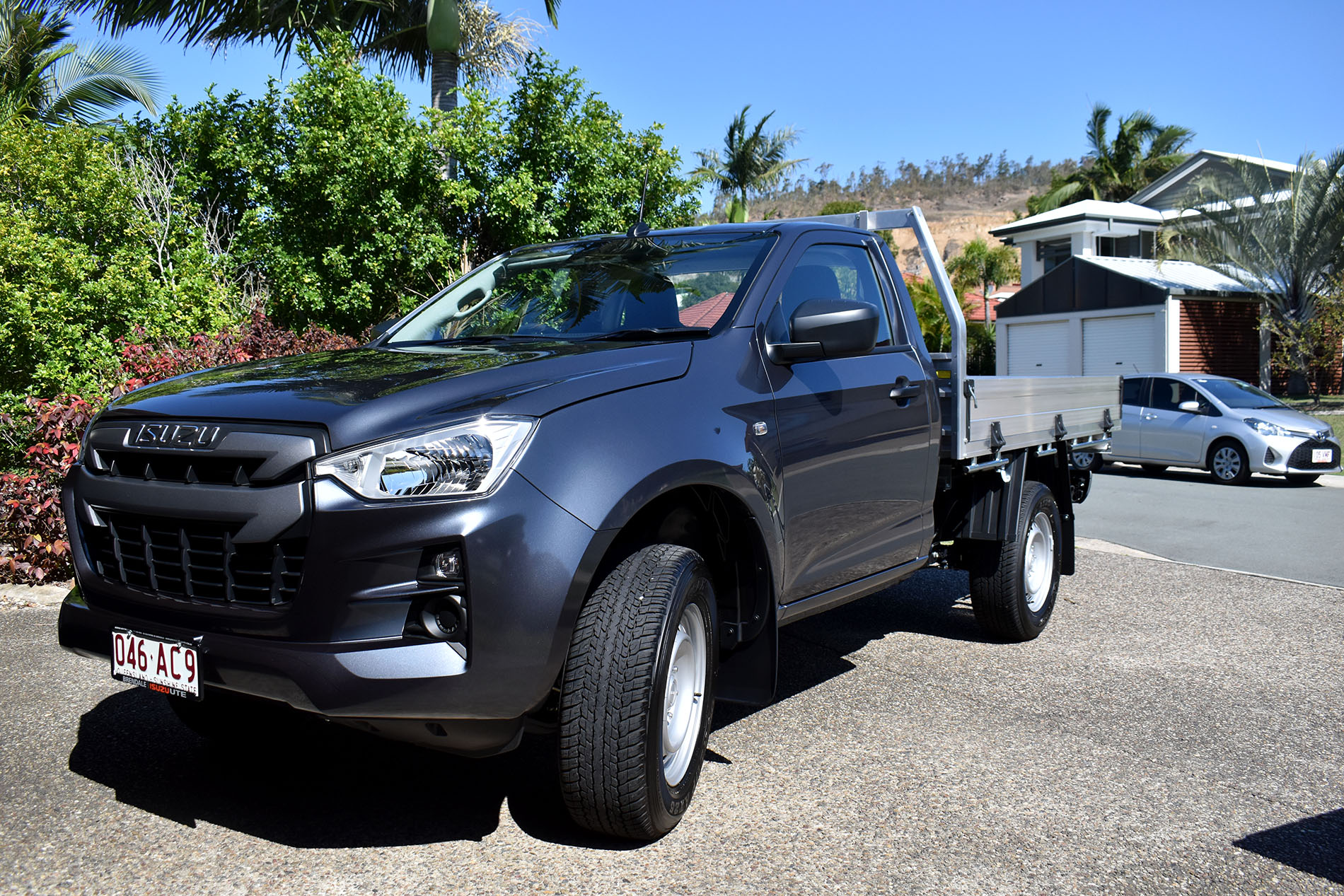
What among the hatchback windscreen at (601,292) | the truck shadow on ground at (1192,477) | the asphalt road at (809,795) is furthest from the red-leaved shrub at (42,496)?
the truck shadow on ground at (1192,477)

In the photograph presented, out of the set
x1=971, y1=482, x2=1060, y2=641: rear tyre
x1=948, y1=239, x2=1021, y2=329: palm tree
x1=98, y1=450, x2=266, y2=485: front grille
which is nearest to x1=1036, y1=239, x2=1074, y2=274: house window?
x1=948, y1=239, x2=1021, y2=329: palm tree

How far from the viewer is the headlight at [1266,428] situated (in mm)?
14734

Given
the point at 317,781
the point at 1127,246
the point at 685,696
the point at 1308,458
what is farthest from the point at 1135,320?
the point at 317,781

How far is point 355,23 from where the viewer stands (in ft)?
59.7

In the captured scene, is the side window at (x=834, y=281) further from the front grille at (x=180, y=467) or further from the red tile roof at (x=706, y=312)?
the front grille at (x=180, y=467)

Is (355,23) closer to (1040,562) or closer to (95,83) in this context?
(95,83)

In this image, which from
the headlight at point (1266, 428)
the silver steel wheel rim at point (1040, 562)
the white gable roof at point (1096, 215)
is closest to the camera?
the silver steel wheel rim at point (1040, 562)

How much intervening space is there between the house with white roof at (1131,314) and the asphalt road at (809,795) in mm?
24305

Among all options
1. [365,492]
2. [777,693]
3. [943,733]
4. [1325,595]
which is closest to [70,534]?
[365,492]

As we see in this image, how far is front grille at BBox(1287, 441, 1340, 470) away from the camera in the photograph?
47.9ft

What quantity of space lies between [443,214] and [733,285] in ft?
38.1

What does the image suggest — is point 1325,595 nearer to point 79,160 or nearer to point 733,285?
point 733,285

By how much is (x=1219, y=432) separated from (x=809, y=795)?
45.2 ft

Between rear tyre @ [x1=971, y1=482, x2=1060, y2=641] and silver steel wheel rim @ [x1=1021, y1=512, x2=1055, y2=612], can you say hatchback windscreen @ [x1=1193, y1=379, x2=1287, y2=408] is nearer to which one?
silver steel wheel rim @ [x1=1021, y1=512, x2=1055, y2=612]
